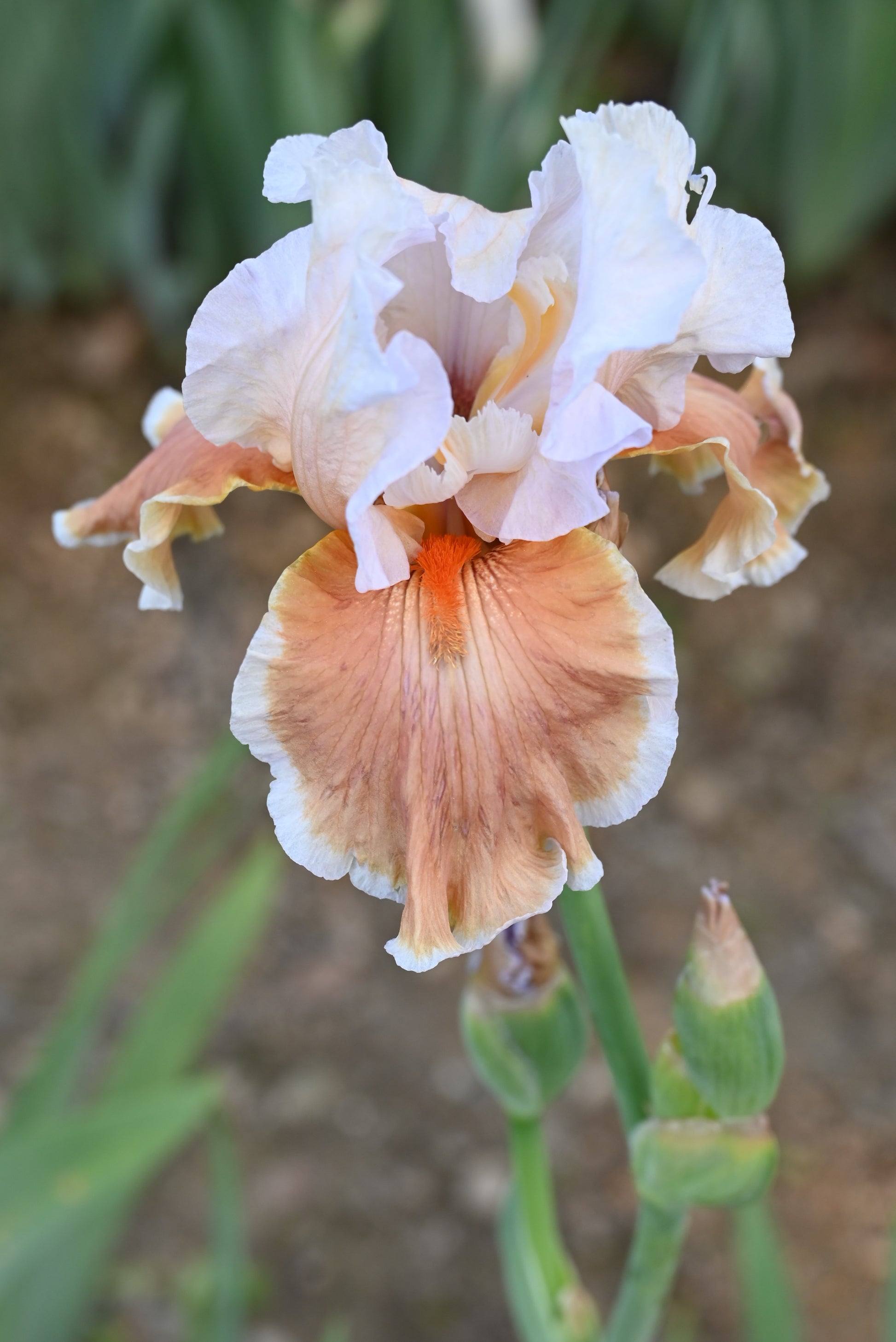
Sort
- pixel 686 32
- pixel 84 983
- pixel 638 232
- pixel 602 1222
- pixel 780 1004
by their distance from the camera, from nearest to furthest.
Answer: pixel 638 232 < pixel 84 983 < pixel 602 1222 < pixel 780 1004 < pixel 686 32

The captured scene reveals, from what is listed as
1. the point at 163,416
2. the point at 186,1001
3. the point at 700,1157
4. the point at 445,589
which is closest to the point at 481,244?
the point at 445,589

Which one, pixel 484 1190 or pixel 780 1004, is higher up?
pixel 780 1004

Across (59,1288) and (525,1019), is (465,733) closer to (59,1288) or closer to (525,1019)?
(525,1019)

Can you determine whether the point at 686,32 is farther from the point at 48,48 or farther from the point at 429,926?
the point at 429,926

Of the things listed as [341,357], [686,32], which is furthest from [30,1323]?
[686,32]

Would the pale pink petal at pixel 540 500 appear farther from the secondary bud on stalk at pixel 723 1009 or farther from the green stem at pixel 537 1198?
the green stem at pixel 537 1198

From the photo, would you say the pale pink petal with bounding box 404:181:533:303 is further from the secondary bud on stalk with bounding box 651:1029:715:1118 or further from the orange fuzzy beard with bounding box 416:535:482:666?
the secondary bud on stalk with bounding box 651:1029:715:1118
